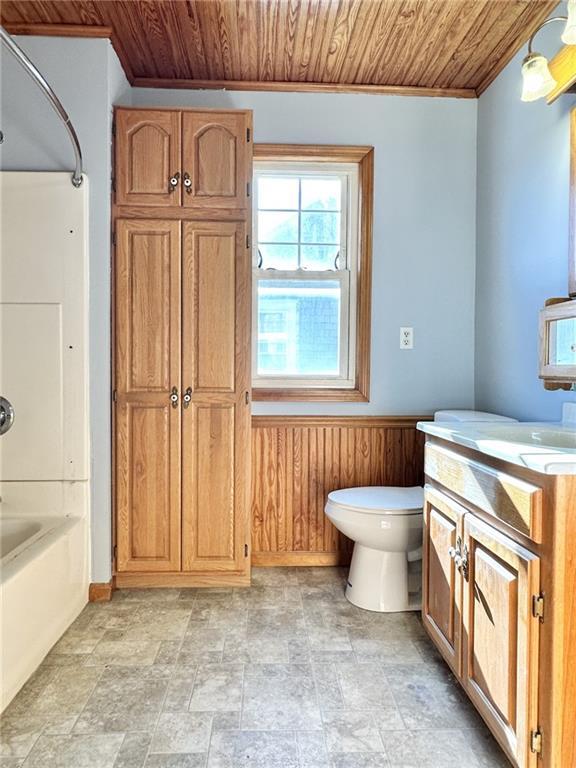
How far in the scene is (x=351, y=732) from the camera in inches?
54.4

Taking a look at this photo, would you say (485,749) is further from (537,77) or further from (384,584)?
(537,77)

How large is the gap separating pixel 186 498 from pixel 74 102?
1827 mm

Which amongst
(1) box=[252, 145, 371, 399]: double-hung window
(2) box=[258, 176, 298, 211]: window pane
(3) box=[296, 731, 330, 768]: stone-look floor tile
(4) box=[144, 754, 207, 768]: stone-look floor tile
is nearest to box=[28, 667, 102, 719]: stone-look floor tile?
(4) box=[144, 754, 207, 768]: stone-look floor tile

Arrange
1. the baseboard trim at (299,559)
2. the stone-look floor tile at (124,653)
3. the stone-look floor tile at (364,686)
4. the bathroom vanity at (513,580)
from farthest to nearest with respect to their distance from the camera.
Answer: the baseboard trim at (299,559), the stone-look floor tile at (124,653), the stone-look floor tile at (364,686), the bathroom vanity at (513,580)

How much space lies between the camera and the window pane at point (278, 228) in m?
2.62

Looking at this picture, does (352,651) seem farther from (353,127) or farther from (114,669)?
(353,127)

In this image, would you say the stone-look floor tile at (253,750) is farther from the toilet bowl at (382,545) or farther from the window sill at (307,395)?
the window sill at (307,395)

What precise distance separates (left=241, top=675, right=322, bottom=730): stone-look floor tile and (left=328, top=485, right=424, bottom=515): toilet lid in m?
0.68

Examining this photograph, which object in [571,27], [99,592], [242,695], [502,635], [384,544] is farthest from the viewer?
[99,592]

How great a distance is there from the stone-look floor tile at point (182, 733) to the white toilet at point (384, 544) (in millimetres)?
894

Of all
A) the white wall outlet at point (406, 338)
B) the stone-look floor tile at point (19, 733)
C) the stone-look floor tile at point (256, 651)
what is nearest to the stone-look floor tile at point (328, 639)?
the stone-look floor tile at point (256, 651)

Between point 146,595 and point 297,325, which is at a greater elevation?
point 297,325

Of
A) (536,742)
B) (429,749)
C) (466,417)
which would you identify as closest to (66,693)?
(429,749)

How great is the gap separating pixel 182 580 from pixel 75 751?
37.8 inches
